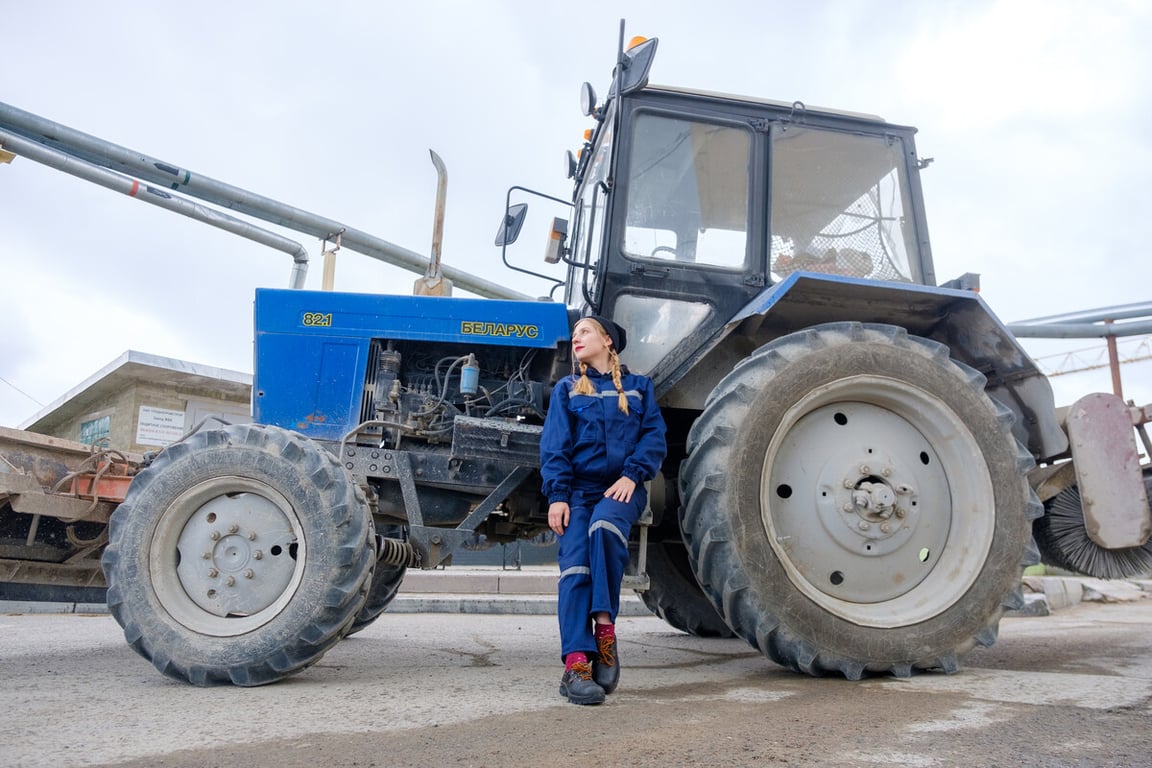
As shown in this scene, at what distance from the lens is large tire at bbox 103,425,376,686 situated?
301 cm

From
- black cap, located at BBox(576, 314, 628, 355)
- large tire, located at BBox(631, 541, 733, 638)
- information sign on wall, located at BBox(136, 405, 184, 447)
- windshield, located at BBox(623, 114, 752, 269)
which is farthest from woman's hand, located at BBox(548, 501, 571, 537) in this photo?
information sign on wall, located at BBox(136, 405, 184, 447)

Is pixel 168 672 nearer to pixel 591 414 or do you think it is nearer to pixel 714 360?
pixel 591 414

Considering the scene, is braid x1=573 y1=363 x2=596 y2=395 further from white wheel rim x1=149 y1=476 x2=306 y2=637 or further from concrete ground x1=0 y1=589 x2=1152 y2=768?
white wheel rim x1=149 y1=476 x2=306 y2=637

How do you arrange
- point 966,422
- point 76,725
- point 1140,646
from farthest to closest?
1. point 1140,646
2. point 966,422
3. point 76,725

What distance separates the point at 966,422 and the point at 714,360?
1.10 m

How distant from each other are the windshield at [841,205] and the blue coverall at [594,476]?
1.32 m

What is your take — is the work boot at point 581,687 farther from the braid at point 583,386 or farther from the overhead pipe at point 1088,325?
the overhead pipe at point 1088,325

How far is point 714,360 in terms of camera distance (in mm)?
3812

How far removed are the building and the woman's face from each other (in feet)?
39.2

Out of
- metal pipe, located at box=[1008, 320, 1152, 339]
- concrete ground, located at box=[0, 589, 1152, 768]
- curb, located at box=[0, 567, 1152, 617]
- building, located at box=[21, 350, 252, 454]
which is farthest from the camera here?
building, located at box=[21, 350, 252, 454]

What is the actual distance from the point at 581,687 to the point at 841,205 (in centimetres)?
274

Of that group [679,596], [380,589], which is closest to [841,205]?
[679,596]

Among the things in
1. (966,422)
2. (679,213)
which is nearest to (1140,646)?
(966,422)

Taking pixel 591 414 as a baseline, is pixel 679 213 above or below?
above
